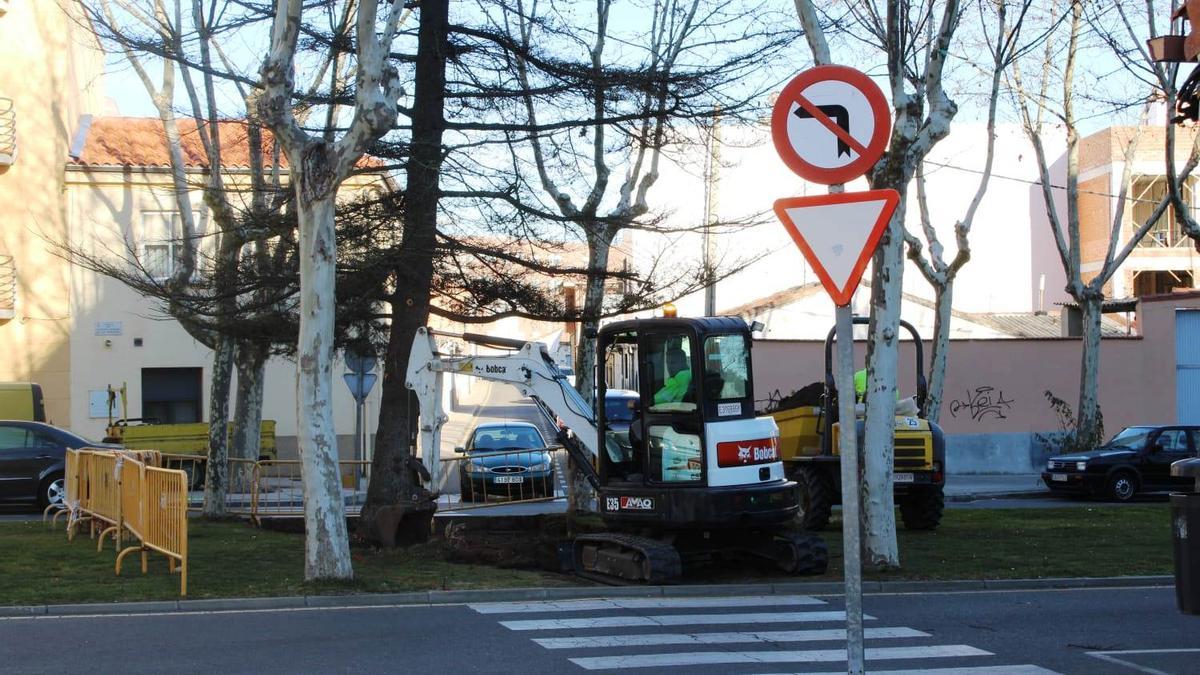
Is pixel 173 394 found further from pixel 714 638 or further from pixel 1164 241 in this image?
pixel 1164 241

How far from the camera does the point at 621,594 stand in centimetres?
1254

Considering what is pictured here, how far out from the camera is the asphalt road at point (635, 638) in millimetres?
9023

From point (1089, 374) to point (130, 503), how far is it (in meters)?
21.1

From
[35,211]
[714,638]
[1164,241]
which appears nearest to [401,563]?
[714,638]

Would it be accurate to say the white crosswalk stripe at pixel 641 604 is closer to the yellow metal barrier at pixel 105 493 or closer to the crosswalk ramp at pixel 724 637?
the crosswalk ramp at pixel 724 637

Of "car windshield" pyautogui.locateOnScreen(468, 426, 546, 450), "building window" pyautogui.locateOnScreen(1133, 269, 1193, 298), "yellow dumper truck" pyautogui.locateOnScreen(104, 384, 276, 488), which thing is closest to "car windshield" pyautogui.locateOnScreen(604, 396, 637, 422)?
"car windshield" pyautogui.locateOnScreen(468, 426, 546, 450)

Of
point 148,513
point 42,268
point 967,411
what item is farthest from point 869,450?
point 42,268

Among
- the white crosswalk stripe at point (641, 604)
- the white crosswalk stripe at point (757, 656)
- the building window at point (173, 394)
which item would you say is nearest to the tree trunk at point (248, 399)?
the building window at point (173, 394)

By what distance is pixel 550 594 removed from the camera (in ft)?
40.5

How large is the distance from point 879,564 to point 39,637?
8.08m

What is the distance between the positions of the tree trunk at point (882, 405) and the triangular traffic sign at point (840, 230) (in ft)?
24.1

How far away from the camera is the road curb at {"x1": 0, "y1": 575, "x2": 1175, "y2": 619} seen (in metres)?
11.3

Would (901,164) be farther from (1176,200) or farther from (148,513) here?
(1176,200)

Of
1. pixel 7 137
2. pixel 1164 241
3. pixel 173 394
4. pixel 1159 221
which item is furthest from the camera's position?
pixel 1159 221
